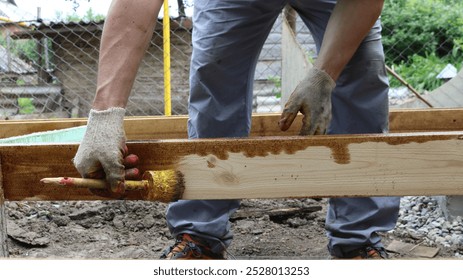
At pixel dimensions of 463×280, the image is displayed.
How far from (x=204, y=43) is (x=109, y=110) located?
3.25ft

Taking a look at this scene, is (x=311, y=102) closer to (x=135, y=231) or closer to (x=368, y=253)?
(x=368, y=253)

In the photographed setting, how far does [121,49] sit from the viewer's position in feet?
5.82

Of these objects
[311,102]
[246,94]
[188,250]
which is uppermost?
[311,102]

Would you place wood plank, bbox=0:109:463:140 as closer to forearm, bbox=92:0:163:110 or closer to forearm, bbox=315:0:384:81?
forearm, bbox=315:0:384:81

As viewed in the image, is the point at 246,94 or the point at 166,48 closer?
the point at 246,94

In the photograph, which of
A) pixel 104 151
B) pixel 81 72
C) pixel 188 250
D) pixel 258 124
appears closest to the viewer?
pixel 104 151

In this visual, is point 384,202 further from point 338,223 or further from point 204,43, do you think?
point 204,43

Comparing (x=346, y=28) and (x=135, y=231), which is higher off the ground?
(x=346, y=28)

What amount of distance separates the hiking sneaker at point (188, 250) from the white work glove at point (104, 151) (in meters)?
1.03

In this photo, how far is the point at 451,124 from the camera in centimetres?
327

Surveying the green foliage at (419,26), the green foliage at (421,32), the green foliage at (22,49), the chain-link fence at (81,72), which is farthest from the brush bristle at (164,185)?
the green foliage at (419,26)

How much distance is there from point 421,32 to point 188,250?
12.3 meters

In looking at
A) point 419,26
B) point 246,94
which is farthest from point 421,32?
point 246,94

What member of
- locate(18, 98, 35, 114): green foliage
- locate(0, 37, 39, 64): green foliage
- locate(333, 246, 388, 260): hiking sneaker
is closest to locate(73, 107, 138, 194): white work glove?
locate(333, 246, 388, 260): hiking sneaker
